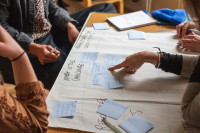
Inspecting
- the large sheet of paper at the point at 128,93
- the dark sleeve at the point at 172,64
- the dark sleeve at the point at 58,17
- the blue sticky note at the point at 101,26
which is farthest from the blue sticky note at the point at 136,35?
the dark sleeve at the point at 58,17

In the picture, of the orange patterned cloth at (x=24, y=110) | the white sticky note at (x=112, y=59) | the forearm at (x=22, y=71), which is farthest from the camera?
the white sticky note at (x=112, y=59)

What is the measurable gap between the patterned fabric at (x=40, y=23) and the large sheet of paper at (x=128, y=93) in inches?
15.3

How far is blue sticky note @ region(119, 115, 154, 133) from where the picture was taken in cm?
60

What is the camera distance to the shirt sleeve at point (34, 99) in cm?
58

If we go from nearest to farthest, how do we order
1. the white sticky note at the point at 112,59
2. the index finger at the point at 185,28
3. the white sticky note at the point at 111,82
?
the white sticky note at the point at 111,82
the white sticky note at the point at 112,59
the index finger at the point at 185,28

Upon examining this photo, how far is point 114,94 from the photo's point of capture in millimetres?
748

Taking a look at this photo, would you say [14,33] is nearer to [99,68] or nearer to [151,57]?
[99,68]

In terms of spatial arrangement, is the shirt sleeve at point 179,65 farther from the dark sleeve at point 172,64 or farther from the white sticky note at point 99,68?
Result: the white sticky note at point 99,68

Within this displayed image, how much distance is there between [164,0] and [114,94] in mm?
2407

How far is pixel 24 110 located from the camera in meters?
0.55

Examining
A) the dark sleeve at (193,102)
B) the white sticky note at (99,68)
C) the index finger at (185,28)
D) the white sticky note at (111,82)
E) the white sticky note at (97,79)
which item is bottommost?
the white sticky note at (111,82)

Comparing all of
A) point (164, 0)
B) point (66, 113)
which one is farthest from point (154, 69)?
point (164, 0)

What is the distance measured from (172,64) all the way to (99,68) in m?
0.33

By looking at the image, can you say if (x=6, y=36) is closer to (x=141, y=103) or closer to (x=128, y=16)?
(x=141, y=103)
